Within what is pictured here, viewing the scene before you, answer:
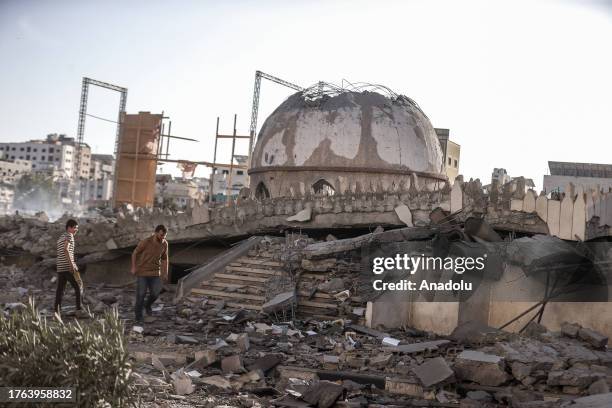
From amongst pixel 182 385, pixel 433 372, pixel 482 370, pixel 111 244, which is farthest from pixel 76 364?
pixel 111 244

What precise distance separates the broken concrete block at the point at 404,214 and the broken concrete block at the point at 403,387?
8428mm

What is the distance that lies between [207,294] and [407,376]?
233 inches

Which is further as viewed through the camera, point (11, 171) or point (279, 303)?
point (11, 171)

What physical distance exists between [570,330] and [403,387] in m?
3.22

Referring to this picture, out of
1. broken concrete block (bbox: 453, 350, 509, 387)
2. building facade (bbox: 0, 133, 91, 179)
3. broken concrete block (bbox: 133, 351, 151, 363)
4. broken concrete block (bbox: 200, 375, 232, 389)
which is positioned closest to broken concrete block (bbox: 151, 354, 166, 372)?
broken concrete block (bbox: 133, 351, 151, 363)

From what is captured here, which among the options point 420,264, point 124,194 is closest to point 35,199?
point 124,194

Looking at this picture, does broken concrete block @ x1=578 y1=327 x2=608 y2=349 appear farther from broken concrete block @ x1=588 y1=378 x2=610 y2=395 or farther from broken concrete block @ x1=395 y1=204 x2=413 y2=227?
broken concrete block @ x1=395 y1=204 x2=413 y2=227

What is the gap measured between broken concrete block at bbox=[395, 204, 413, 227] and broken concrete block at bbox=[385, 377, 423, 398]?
332 inches

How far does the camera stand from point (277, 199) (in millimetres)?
17594

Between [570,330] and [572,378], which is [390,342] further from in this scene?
[572,378]

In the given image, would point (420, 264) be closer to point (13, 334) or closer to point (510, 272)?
point (510, 272)

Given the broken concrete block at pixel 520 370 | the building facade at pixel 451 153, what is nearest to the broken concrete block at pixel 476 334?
the broken concrete block at pixel 520 370

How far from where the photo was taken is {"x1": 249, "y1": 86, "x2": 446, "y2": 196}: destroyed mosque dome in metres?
21.4

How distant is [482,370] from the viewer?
798 cm
